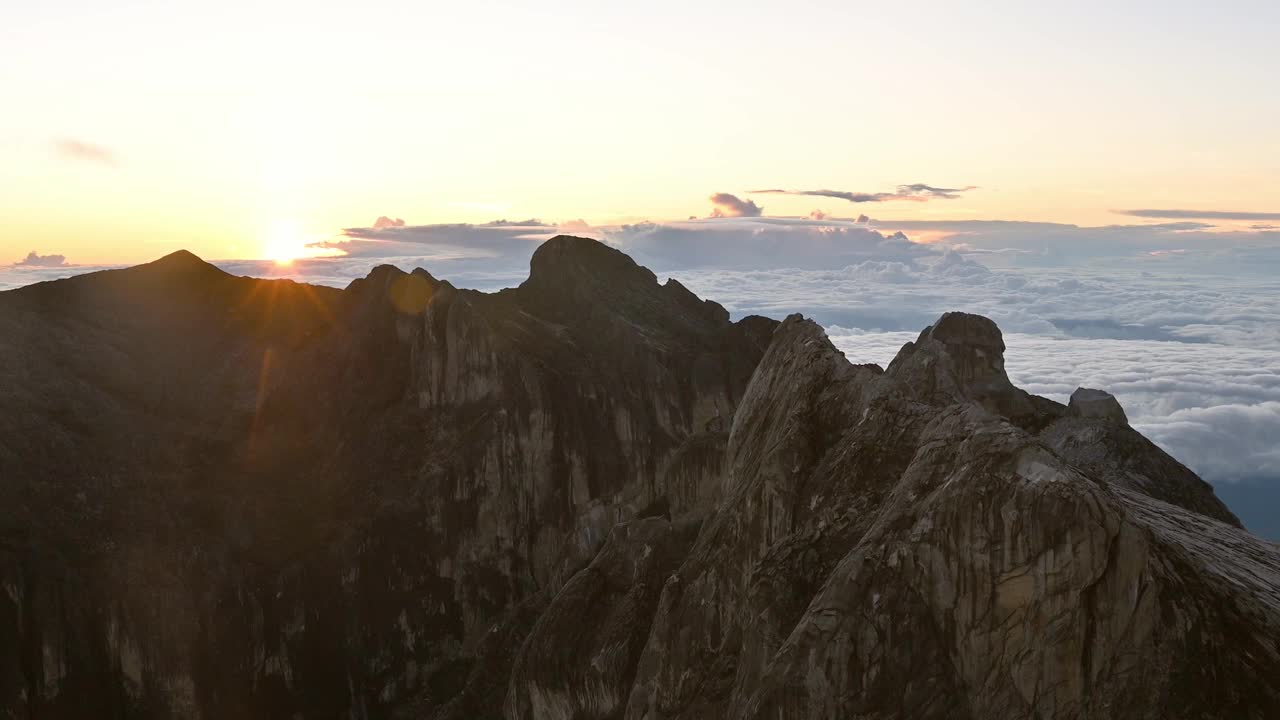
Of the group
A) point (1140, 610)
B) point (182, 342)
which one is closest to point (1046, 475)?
point (1140, 610)

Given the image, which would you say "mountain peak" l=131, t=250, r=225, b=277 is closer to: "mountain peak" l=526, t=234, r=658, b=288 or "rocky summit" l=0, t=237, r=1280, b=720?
"rocky summit" l=0, t=237, r=1280, b=720

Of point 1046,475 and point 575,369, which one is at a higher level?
point 1046,475

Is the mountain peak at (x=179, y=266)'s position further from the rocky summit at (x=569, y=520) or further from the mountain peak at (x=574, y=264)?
the mountain peak at (x=574, y=264)

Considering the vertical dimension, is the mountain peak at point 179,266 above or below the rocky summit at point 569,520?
above

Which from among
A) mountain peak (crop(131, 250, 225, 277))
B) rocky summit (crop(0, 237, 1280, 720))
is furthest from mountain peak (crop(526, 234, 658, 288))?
mountain peak (crop(131, 250, 225, 277))

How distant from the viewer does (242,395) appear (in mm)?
154000

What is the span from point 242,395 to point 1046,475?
470 feet

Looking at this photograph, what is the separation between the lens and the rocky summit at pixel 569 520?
30891 millimetres

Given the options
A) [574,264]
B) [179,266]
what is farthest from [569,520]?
[179,266]

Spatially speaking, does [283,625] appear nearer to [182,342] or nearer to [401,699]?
[401,699]

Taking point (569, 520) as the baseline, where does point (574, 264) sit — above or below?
above

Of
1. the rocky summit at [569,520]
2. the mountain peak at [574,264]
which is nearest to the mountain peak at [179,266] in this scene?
the rocky summit at [569,520]

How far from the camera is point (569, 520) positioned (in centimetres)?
14962

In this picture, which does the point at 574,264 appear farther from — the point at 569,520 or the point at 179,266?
the point at 179,266
